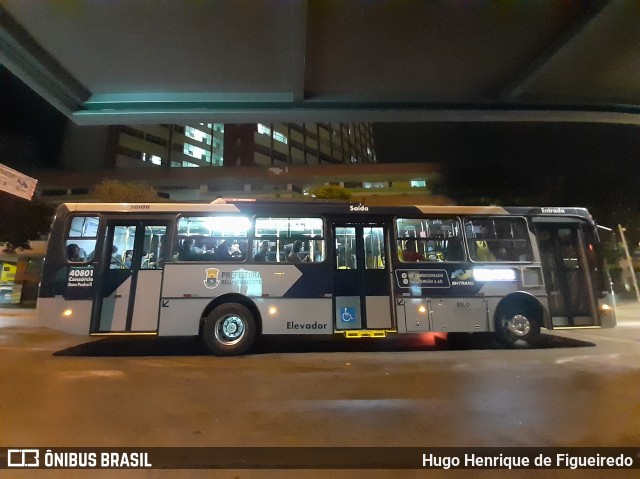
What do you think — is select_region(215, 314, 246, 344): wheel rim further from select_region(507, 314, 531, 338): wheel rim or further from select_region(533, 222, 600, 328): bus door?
select_region(533, 222, 600, 328): bus door

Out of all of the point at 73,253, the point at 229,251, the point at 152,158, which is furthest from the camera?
the point at 152,158

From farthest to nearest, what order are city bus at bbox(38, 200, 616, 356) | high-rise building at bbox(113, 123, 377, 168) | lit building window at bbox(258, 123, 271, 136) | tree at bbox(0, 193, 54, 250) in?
lit building window at bbox(258, 123, 271, 136) < high-rise building at bbox(113, 123, 377, 168) < tree at bbox(0, 193, 54, 250) < city bus at bbox(38, 200, 616, 356)

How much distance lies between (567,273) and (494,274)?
6.35ft

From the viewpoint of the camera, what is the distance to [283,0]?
11.3ft

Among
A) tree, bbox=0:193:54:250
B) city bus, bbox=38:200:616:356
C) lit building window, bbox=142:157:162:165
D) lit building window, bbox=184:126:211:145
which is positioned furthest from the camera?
lit building window, bbox=184:126:211:145

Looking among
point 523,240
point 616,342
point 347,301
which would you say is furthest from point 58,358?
point 616,342

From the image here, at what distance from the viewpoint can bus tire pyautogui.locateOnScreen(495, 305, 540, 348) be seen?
8414 millimetres

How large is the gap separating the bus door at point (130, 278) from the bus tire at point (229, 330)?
1.08 metres

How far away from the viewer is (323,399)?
5.15 metres

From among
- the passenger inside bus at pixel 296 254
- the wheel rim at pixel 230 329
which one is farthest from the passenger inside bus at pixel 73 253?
the passenger inside bus at pixel 296 254

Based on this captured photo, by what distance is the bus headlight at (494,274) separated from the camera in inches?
332

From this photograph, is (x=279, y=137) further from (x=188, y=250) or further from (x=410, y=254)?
(x=410, y=254)

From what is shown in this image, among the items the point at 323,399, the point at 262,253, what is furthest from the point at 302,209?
the point at 323,399

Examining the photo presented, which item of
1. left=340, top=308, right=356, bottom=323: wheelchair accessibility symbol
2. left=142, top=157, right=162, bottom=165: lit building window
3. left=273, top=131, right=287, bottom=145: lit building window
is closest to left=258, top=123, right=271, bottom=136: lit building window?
left=273, top=131, right=287, bottom=145: lit building window
